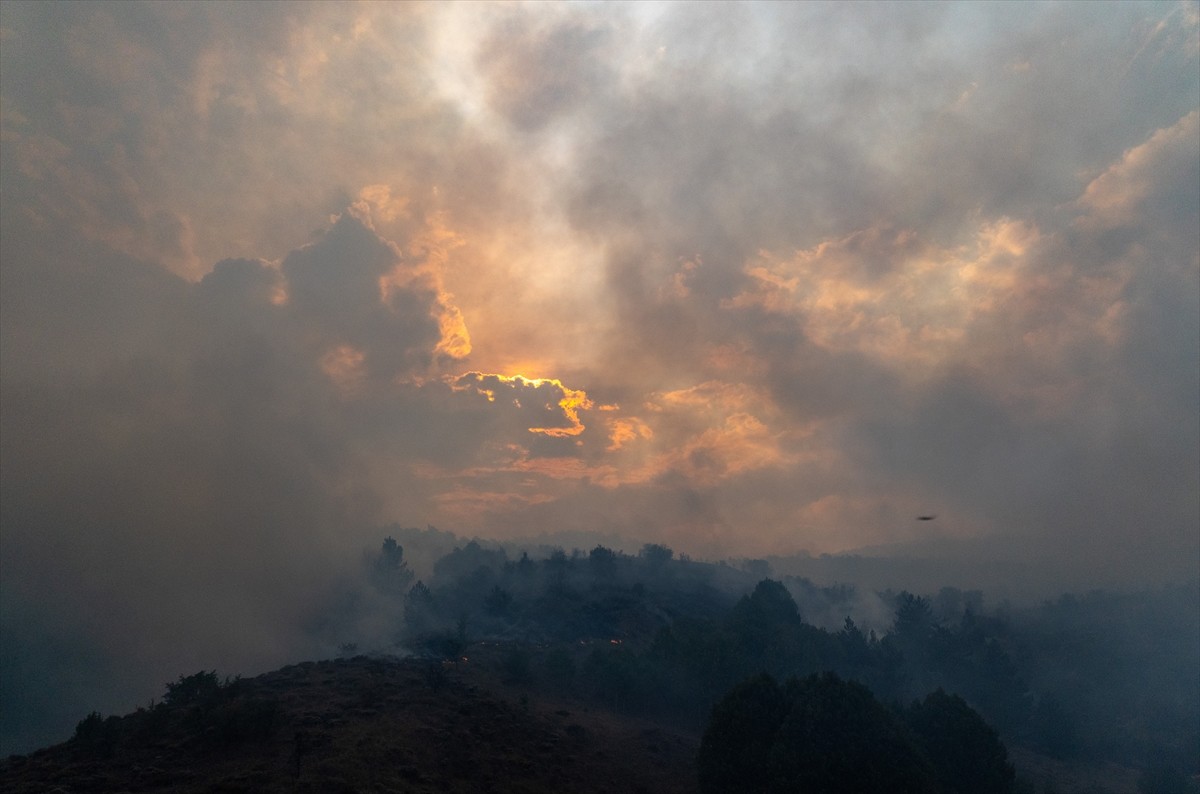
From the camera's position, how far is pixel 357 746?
236ft

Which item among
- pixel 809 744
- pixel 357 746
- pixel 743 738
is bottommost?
pixel 743 738

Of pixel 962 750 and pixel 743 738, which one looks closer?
pixel 743 738

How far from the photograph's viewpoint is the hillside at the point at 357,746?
2516 inches

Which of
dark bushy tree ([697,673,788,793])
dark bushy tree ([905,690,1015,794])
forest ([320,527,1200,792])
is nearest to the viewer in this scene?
dark bushy tree ([697,673,788,793])

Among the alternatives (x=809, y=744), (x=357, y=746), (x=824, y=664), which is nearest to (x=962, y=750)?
(x=809, y=744)

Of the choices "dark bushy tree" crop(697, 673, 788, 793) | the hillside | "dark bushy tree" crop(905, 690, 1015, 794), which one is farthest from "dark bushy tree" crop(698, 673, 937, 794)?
the hillside

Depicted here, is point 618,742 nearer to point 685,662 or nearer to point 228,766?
point 685,662

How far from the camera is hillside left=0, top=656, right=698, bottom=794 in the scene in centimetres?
6391

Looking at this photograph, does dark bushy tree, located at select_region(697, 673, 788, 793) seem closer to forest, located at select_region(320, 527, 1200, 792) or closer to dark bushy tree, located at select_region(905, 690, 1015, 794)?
forest, located at select_region(320, 527, 1200, 792)

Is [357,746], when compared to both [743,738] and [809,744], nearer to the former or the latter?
[743,738]

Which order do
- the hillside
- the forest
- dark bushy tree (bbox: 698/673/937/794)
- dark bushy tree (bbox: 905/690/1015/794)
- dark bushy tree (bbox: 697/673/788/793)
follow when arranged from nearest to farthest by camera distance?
the hillside, dark bushy tree (bbox: 698/673/937/794), dark bushy tree (bbox: 697/673/788/793), dark bushy tree (bbox: 905/690/1015/794), the forest

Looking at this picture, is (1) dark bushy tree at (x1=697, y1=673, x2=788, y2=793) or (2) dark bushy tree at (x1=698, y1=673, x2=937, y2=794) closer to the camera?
(2) dark bushy tree at (x1=698, y1=673, x2=937, y2=794)

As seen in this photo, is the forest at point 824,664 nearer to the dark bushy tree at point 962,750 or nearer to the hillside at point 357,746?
the dark bushy tree at point 962,750

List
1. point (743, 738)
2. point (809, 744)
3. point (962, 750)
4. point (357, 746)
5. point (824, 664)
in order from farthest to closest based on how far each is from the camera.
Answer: point (824, 664)
point (962, 750)
point (743, 738)
point (357, 746)
point (809, 744)
